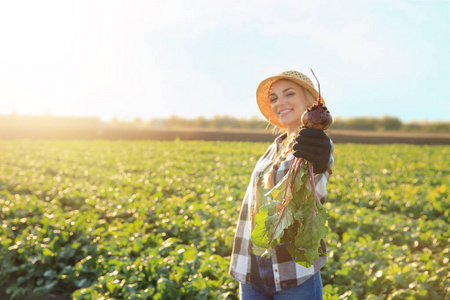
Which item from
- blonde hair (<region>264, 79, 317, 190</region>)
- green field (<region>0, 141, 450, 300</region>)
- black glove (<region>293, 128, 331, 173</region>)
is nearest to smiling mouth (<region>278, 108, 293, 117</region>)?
blonde hair (<region>264, 79, 317, 190</region>)

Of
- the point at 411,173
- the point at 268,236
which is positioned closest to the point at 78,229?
the point at 268,236

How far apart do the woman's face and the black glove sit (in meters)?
0.45

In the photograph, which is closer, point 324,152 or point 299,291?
point 324,152

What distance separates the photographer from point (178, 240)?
17.5 ft

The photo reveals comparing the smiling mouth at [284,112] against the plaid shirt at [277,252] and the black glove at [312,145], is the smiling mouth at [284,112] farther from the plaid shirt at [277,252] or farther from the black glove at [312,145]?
the black glove at [312,145]

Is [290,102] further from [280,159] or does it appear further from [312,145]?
[312,145]

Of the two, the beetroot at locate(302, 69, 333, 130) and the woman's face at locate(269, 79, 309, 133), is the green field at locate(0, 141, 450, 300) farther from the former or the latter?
the beetroot at locate(302, 69, 333, 130)

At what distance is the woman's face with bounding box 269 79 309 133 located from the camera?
2.29 metres

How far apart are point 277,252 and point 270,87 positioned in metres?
1.13

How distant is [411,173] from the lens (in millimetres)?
12164

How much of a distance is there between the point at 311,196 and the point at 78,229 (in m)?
5.36

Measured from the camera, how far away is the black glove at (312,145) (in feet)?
5.99

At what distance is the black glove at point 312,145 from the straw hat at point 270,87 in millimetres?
432

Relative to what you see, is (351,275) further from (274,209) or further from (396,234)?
(274,209)
